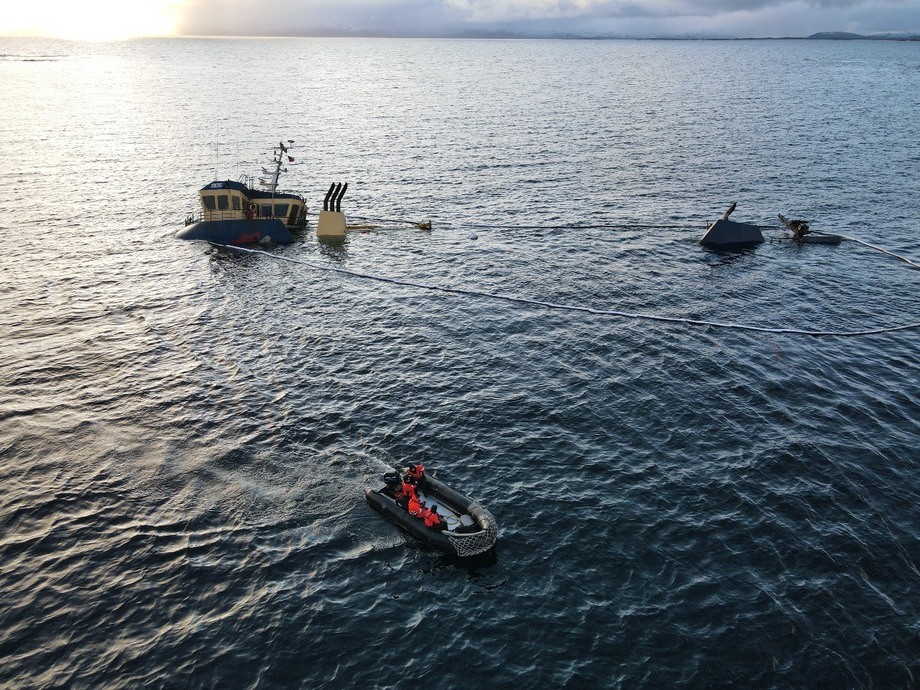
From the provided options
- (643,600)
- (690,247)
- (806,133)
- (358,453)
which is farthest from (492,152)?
(643,600)

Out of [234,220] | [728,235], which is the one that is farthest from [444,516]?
[234,220]

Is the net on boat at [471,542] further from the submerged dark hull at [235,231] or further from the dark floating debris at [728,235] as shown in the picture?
the submerged dark hull at [235,231]

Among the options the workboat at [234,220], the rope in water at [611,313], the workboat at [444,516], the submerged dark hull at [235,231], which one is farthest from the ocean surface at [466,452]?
the workboat at [234,220]

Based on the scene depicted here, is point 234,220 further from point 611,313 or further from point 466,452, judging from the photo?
point 466,452

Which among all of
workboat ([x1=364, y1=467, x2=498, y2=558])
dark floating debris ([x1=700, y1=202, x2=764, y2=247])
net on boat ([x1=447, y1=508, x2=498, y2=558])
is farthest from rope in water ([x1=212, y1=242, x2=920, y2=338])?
net on boat ([x1=447, y1=508, x2=498, y2=558])

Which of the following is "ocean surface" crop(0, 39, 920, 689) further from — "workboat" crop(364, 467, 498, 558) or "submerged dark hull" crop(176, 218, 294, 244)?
"submerged dark hull" crop(176, 218, 294, 244)
